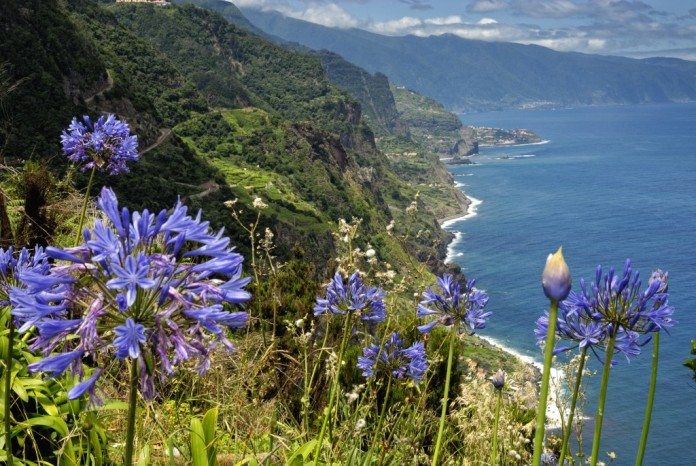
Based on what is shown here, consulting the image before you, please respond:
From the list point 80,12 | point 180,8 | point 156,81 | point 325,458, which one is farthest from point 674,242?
point 180,8

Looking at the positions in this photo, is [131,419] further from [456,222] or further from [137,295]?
[456,222]

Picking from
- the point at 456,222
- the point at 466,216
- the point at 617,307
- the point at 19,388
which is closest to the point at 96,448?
the point at 19,388

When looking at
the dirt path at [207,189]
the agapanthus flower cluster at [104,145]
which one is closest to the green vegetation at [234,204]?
the dirt path at [207,189]

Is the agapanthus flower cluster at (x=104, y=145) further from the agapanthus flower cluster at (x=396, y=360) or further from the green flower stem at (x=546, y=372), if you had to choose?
the green flower stem at (x=546, y=372)

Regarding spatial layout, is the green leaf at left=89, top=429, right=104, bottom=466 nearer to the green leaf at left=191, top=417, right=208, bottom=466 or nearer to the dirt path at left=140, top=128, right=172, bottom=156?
the green leaf at left=191, top=417, right=208, bottom=466

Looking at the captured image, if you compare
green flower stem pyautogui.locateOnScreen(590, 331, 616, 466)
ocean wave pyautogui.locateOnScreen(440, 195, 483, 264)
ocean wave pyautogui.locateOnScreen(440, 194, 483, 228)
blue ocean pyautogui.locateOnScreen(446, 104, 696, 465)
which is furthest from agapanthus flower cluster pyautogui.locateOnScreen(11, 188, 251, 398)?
ocean wave pyautogui.locateOnScreen(440, 194, 483, 228)

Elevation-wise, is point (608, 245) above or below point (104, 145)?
below

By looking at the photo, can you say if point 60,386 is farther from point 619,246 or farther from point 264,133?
point 264,133
